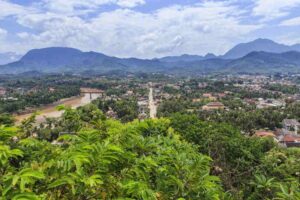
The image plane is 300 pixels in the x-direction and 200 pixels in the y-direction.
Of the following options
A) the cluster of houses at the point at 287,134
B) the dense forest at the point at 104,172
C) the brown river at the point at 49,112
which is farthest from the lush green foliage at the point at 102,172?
the cluster of houses at the point at 287,134

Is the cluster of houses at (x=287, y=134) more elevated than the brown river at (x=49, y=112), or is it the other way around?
the brown river at (x=49, y=112)

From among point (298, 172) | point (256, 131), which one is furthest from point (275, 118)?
point (298, 172)

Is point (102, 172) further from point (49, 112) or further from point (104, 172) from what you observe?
point (49, 112)

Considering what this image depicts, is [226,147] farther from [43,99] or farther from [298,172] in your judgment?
[43,99]

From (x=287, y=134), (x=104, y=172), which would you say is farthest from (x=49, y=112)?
(x=104, y=172)

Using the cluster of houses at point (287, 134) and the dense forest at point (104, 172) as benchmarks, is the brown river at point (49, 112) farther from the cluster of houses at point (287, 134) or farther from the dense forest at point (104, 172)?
the cluster of houses at point (287, 134)

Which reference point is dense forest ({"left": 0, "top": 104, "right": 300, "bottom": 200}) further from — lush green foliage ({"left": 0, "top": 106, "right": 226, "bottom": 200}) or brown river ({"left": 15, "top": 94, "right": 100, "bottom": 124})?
brown river ({"left": 15, "top": 94, "right": 100, "bottom": 124})

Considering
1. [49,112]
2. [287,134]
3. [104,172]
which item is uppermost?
[104,172]

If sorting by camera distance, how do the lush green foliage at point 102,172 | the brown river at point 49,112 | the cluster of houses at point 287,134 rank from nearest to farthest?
the lush green foliage at point 102,172
the brown river at point 49,112
the cluster of houses at point 287,134

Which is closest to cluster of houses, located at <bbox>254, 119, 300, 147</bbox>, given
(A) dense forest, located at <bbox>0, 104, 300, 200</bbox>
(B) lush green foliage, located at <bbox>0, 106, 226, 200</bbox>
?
(A) dense forest, located at <bbox>0, 104, 300, 200</bbox>

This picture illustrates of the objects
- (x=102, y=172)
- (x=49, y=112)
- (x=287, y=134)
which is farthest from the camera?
(x=49, y=112)
